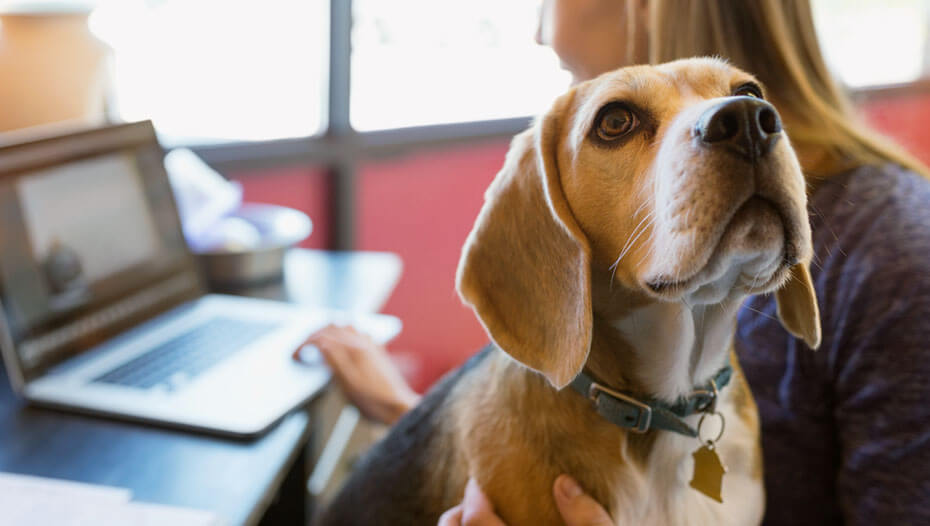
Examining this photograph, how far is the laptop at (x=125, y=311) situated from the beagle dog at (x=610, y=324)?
462 mm

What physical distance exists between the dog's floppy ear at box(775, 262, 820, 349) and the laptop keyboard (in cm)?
97

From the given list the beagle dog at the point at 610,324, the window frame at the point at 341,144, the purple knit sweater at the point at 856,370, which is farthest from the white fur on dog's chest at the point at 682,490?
the window frame at the point at 341,144

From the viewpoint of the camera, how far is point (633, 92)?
93cm

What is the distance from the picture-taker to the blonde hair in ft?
3.82

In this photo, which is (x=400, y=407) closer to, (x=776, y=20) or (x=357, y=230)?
(x=776, y=20)

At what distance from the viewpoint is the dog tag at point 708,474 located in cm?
96

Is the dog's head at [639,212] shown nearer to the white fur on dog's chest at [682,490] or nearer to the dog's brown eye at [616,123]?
the dog's brown eye at [616,123]

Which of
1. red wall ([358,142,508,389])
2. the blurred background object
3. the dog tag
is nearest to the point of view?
the dog tag

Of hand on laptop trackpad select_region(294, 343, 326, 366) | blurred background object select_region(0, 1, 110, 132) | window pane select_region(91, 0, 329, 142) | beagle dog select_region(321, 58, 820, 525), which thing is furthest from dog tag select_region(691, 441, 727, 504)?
window pane select_region(91, 0, 329, 142)

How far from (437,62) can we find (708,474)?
2.33 meters

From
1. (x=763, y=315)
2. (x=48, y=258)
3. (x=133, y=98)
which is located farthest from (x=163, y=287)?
(x=763, y=315)

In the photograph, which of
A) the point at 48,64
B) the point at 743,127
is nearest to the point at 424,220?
the point at 48,64

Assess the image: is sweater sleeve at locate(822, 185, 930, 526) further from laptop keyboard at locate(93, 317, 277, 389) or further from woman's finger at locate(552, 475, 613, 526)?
laptop keyboard at locate(93, 317, 277, 389)

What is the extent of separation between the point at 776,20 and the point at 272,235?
4.16ft
